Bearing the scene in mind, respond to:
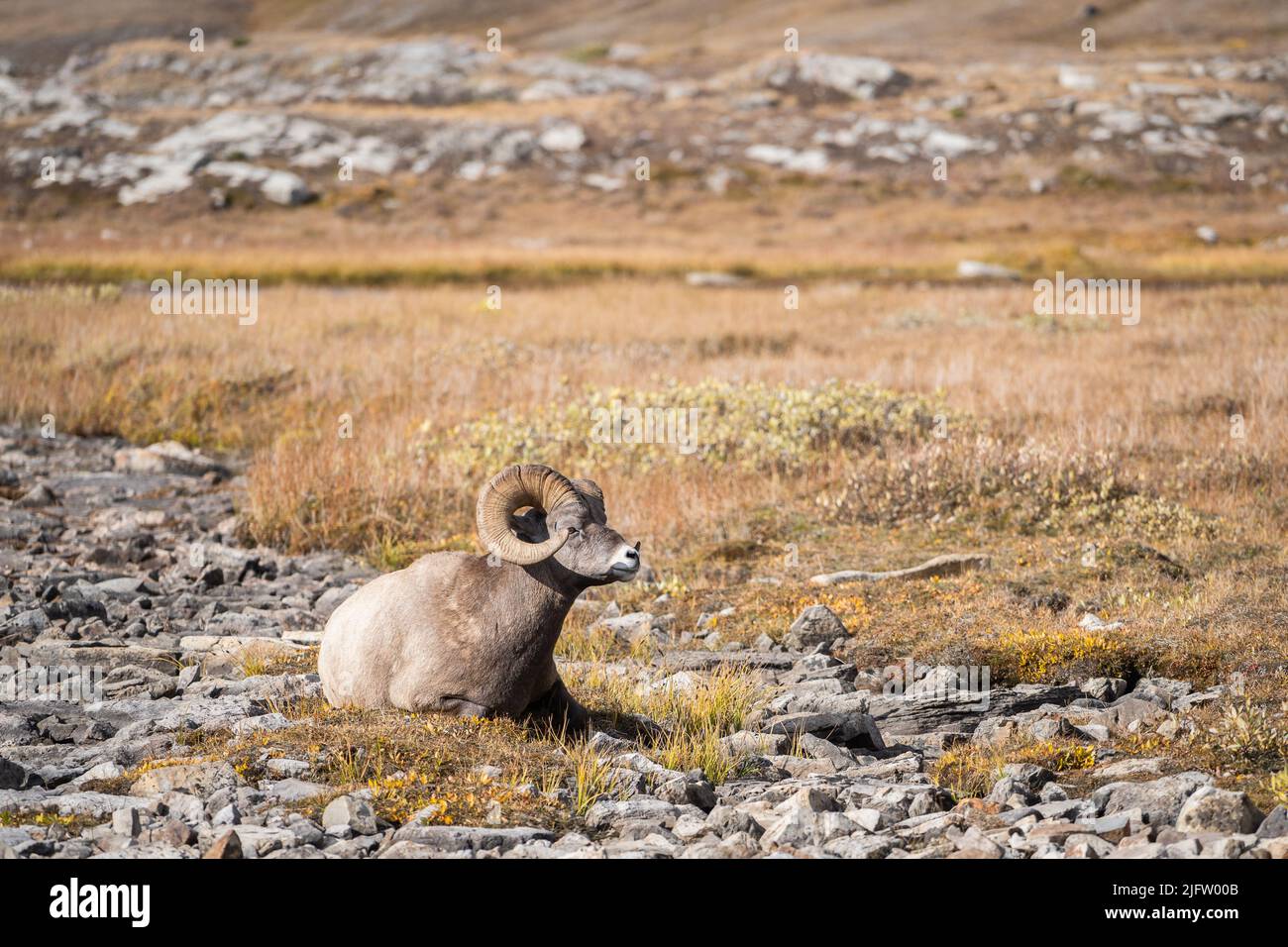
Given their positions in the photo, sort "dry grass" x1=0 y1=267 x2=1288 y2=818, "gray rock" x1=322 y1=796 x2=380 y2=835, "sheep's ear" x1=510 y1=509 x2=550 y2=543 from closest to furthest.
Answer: "gray rock" x1=322 y1=796 x2=380 y2=835, "sheep's ear" x1=510 y1=509 x2=550 y2=543, "dry grass" x1=0 y1=267 x2=1288 y2=818

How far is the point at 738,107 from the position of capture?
297 feet

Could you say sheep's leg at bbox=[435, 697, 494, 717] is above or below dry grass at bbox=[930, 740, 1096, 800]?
above

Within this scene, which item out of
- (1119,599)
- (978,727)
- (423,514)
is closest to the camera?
(978,727)

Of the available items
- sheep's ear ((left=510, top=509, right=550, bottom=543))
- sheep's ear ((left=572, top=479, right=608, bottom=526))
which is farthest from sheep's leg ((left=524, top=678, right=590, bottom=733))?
sheep's ear ((left=572, top=479, right=608, bottom=526))

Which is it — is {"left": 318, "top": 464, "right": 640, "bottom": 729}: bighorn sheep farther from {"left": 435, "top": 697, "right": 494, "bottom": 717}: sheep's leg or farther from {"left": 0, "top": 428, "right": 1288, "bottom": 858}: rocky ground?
{"left": 0, "top": 428, "right": 1288, "bottom": 858}: rocky ground

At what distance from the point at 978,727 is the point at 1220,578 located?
12.6 feet

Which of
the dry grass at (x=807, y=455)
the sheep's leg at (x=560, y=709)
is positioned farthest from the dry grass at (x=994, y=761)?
the sheep's leg at (x=560, y=709)

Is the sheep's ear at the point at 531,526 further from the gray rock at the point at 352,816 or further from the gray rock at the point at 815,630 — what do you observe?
the gray rock at the point at 815,630

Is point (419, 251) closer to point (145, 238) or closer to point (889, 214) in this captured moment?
point (145, 238)

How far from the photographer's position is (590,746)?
7438 mm

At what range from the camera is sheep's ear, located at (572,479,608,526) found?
7.90 meters

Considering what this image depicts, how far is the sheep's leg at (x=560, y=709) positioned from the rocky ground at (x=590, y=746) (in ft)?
1.21

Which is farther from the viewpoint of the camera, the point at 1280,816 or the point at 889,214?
the point at 889,214

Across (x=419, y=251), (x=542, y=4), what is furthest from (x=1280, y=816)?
(x=542, y=4)
